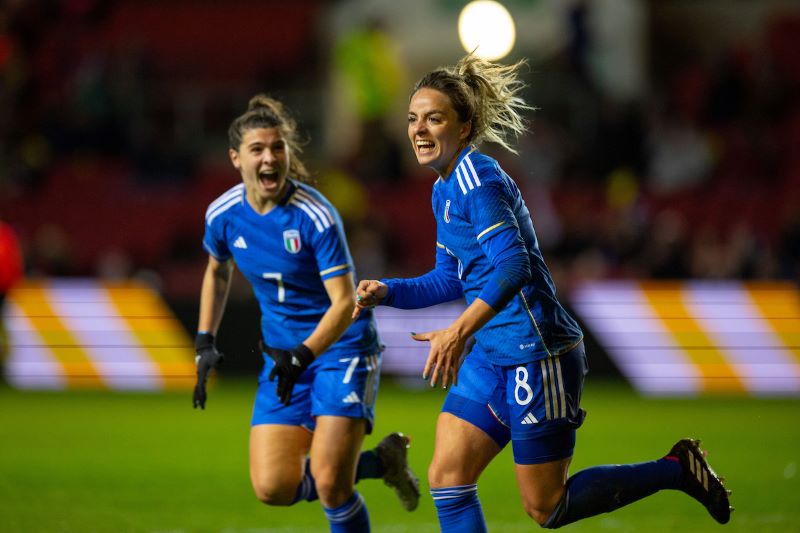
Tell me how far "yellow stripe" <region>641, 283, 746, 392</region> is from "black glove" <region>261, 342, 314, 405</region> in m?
8.66

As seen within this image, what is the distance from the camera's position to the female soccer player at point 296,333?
19.4 ft

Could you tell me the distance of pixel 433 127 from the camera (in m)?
5.20

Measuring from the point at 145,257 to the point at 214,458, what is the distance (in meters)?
7.14

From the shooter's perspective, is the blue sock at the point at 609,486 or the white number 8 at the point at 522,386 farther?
the blue sock at the point at 609,486

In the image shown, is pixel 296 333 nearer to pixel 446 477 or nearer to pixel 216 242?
pixel 216 242

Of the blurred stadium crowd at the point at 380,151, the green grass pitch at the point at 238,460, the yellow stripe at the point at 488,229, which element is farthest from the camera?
the blurred stadium crowd at the point at 380,151

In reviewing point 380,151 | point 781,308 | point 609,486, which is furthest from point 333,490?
point 380,151

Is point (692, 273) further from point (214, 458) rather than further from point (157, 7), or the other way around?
point (157, 7)

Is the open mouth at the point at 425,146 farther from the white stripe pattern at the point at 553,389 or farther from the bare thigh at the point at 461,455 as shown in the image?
the bare thigh at the point at 461,455

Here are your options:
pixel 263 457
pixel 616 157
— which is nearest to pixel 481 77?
pixel 263 457

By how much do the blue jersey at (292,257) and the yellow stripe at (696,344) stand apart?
8.10 m

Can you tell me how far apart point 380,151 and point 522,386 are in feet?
39.8

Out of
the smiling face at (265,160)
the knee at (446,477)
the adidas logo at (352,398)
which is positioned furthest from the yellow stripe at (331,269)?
the knee at (446,477)

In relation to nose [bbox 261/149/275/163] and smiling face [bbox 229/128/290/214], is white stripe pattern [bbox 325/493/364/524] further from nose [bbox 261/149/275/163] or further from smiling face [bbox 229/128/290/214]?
nose [bbox 261/149/275/163]
